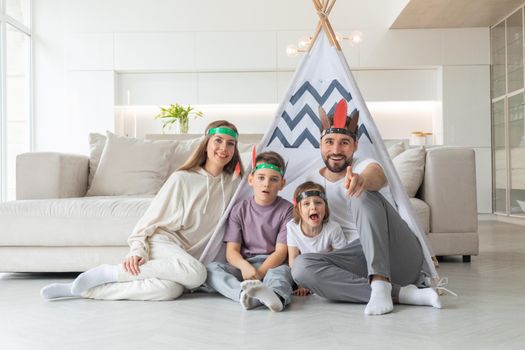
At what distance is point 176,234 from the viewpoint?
8.98ft

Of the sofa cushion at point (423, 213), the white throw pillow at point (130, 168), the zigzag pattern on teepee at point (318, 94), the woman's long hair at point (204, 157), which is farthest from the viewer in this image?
the white throw pillow at point (130, 168)

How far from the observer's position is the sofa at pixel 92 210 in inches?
122

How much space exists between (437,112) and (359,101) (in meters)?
4.80

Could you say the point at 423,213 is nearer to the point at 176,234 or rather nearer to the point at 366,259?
the point at 366,259

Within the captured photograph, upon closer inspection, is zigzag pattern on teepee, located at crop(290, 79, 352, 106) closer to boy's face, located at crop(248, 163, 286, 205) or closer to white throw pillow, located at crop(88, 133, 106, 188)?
boy's face, located at crop(248, 163, 286, 205)

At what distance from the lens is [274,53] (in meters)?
7.27

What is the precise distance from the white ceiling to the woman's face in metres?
4.17

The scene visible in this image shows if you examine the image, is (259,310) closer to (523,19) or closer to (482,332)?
(482,332)

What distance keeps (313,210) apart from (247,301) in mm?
465

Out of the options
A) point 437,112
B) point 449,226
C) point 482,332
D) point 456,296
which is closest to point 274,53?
point 437,112

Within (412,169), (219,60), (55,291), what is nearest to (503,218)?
(219,60)

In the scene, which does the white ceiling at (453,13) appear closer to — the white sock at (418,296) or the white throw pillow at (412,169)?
the white throw pillow at (412,169)

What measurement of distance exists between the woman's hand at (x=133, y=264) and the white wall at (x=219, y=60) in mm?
4979

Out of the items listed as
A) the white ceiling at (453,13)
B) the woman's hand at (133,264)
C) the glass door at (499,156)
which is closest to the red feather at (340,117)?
the woman's hand at (133,264)
